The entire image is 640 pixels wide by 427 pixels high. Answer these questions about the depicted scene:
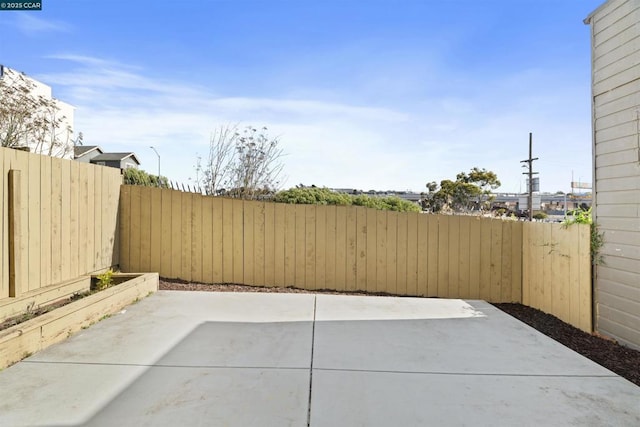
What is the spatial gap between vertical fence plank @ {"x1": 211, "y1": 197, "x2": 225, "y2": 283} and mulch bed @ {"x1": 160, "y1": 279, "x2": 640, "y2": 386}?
291 mm

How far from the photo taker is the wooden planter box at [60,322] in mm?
2484

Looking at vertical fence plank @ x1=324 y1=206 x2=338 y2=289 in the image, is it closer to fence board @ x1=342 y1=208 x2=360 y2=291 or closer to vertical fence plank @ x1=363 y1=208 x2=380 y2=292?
fence board @ x1=342 y1=208 x2=360 y2=291

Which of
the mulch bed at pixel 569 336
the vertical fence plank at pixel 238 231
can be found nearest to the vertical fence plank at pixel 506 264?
the mulch bed at pixel 569 336

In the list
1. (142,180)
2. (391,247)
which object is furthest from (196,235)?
(142,180)

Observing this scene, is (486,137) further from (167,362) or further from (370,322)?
(167,362)

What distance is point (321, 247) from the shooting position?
524cm

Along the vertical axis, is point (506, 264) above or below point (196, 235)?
below

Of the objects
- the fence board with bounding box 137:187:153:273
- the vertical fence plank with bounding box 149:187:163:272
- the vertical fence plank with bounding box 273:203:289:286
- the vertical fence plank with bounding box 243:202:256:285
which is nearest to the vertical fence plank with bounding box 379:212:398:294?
the vertical fence plank with bounding box 273:203:289:286

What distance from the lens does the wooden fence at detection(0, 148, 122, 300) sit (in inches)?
131

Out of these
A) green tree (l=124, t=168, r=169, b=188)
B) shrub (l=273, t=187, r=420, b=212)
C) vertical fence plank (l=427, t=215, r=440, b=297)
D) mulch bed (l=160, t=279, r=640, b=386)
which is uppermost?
green tree (l=124, t=168, r=169, b=188)

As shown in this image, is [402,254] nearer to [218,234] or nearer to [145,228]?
[218,234]

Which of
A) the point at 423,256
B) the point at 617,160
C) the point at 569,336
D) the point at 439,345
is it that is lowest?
the point at 569,336

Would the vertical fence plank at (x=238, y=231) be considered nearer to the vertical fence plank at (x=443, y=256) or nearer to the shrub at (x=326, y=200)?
the shrub at (x=326, y=200)

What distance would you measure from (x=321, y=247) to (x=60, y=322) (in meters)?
3.09
